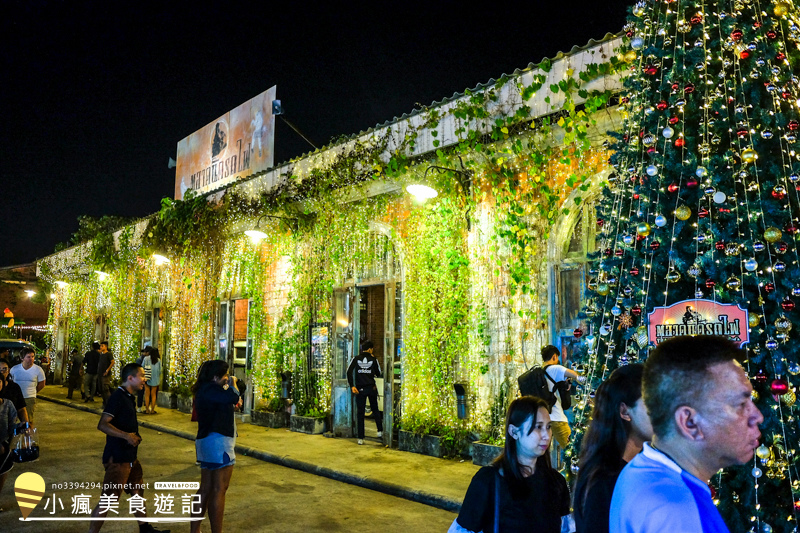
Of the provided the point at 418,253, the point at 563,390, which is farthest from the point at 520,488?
the point at 418,253

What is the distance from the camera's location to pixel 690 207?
500 centimetres

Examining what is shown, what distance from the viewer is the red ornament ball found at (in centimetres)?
434

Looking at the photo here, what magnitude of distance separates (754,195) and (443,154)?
17.8 feet

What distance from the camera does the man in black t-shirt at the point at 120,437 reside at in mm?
5406

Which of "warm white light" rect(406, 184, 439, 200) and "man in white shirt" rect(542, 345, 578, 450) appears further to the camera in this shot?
"warm white light" rect(406, 184, 439, 200)

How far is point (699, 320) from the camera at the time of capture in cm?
475

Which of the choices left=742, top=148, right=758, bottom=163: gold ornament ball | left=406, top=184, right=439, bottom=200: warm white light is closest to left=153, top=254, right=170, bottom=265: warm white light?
left=406, top=184, right=439, bottom=200: warm white light

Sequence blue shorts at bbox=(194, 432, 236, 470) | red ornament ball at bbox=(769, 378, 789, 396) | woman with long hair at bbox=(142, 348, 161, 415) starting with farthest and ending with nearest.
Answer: woman with long hair at bbox=(142, 348, 161, 415)
blue shorts at bbox=(194, 432, 236, 470)
red ornament ball at bbox=(769, 378, 789, 396)

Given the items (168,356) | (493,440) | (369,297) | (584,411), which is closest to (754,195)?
(584,411)

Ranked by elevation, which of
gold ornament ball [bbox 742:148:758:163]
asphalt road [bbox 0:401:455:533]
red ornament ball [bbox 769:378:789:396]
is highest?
gold ornament ball [bbox 742:148:758:163]

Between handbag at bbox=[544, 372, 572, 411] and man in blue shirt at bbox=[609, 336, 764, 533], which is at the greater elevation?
man in blue shirt at bbox=[609, 336, 764, 533]

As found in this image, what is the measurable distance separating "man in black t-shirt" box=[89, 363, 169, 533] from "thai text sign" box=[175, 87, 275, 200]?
39.4 feet

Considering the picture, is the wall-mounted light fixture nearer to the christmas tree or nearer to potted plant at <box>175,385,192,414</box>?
potted plant at <box>175,385,192,414</box>

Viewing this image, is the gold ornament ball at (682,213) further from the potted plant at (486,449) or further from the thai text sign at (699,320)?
the potted plant at (486,449)
